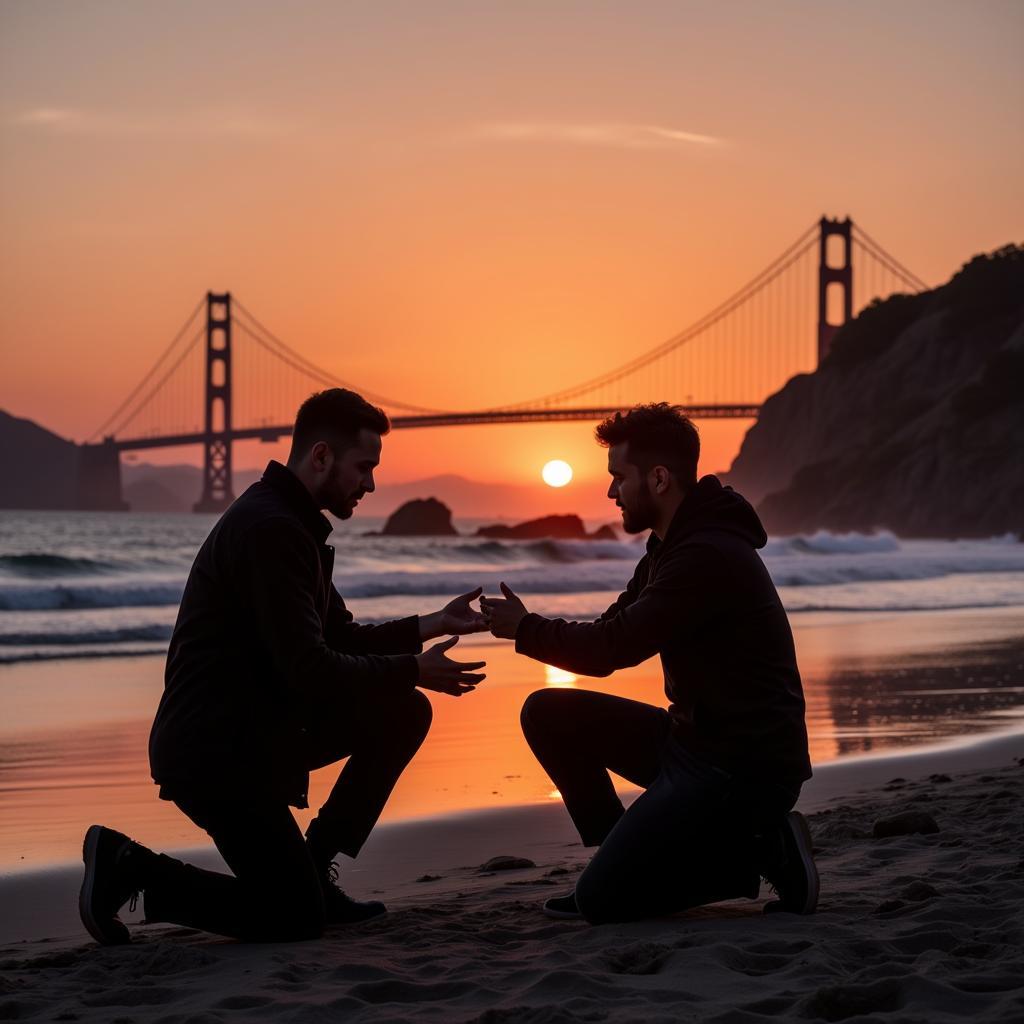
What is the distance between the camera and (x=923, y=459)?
4647 centimetres

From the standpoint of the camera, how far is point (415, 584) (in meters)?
18.8

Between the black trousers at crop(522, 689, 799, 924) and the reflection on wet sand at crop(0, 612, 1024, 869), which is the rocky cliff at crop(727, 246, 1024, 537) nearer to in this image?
the reflection on wet sand at crop(0, 612, 1024, 869)

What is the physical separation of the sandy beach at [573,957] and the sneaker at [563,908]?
0.14 ft

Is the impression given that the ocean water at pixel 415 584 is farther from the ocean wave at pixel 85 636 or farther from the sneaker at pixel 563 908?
the sneaker at pixel 563 908

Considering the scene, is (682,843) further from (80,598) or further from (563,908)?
(80,598)

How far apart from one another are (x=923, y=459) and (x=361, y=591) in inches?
1276

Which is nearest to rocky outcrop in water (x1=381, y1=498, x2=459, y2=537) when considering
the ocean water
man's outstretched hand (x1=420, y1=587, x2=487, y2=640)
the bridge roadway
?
the bridge roadway

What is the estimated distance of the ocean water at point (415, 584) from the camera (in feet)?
37.5

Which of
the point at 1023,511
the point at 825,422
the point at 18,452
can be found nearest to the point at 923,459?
the point at 1023,511

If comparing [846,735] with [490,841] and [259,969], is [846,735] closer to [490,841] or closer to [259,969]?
[490,841]

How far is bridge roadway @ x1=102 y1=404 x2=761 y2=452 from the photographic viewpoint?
50125 mm

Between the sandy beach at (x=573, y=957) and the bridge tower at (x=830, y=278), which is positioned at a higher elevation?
the bridge tower at (x=830, y=278)

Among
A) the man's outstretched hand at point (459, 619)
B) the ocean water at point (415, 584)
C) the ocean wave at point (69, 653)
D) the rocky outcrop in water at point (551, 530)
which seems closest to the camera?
the man's outstretched hand at point (459, 619)

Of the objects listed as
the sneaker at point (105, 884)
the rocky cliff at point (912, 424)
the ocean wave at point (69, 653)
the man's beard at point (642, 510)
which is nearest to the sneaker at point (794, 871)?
the man's beard at point (642, 510)
